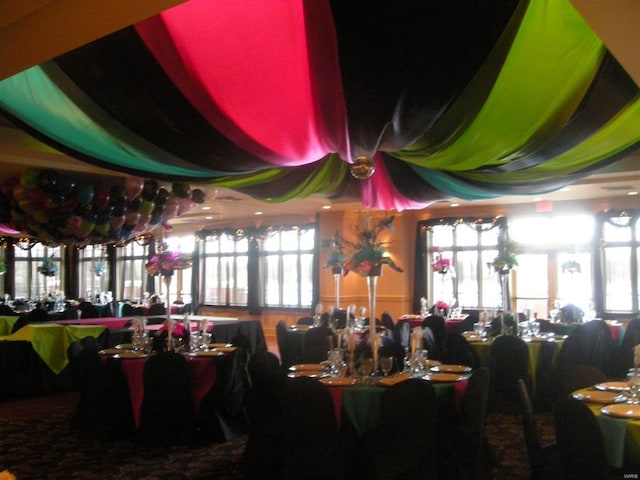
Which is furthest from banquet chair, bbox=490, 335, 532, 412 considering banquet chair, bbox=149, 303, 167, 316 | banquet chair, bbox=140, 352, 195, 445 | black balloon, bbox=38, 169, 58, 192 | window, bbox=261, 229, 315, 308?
window, bbox=261, 229, 315, 308

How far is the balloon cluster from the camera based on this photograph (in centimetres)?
694

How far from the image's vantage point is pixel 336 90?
4.32m

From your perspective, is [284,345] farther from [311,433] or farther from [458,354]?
[311,433]

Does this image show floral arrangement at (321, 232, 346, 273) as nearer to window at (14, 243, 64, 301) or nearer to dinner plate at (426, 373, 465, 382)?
dinner plate at (426, 373, 465, 382)

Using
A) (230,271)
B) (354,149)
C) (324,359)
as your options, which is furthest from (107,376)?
(230,271)

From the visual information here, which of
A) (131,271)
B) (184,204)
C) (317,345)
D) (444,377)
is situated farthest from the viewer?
(131,271)

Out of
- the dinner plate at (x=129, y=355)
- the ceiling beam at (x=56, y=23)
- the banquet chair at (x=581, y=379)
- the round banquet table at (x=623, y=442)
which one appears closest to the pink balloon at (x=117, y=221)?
the dinner plate at (x=129, y=355)

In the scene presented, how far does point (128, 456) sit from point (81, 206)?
3103mm

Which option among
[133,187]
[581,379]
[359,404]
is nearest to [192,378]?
[359,404]

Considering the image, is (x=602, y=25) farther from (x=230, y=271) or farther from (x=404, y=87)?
(x=230, y=271)

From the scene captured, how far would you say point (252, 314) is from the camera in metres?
15.6

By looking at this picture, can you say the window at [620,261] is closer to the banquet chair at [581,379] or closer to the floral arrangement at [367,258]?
the banquet chair at [581,379]

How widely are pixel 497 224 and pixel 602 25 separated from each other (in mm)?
10287

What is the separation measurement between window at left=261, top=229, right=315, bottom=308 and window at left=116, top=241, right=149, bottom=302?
4.83 meters
